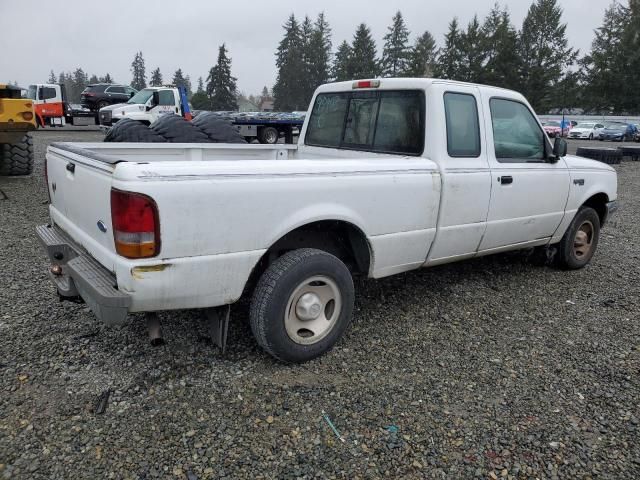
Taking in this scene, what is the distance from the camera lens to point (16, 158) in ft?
33.2

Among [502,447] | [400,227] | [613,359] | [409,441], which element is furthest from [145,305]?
[613,359]

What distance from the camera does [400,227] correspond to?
3.52 metres

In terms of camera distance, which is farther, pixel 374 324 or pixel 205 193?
pixel 374 324

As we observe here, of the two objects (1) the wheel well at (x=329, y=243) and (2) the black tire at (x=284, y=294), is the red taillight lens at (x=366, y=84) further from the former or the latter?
(2) the black tire at (x=284, y=294)

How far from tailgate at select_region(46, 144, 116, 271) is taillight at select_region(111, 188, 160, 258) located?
0.41ft

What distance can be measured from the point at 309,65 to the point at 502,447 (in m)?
78.6

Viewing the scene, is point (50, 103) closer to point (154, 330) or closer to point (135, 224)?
point (154, 330)

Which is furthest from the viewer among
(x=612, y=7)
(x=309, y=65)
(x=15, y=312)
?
(x=309, y=65)

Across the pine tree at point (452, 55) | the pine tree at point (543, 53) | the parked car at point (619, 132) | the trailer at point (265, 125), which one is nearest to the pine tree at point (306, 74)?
the pine tree at point (452, 55)

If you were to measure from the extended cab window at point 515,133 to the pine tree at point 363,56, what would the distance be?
2735 inches

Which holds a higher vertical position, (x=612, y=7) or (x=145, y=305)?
(x=612, y=7)

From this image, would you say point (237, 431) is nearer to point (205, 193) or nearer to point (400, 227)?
point (205, 193)

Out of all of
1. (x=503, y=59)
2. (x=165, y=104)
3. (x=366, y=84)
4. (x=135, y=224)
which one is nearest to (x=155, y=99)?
(x=165, y=104)

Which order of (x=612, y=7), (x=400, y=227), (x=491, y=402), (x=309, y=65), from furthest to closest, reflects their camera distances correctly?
(x=309, y=65) → (x=612, y=7) → (x=400, y=227) → (x=491, y=402)
